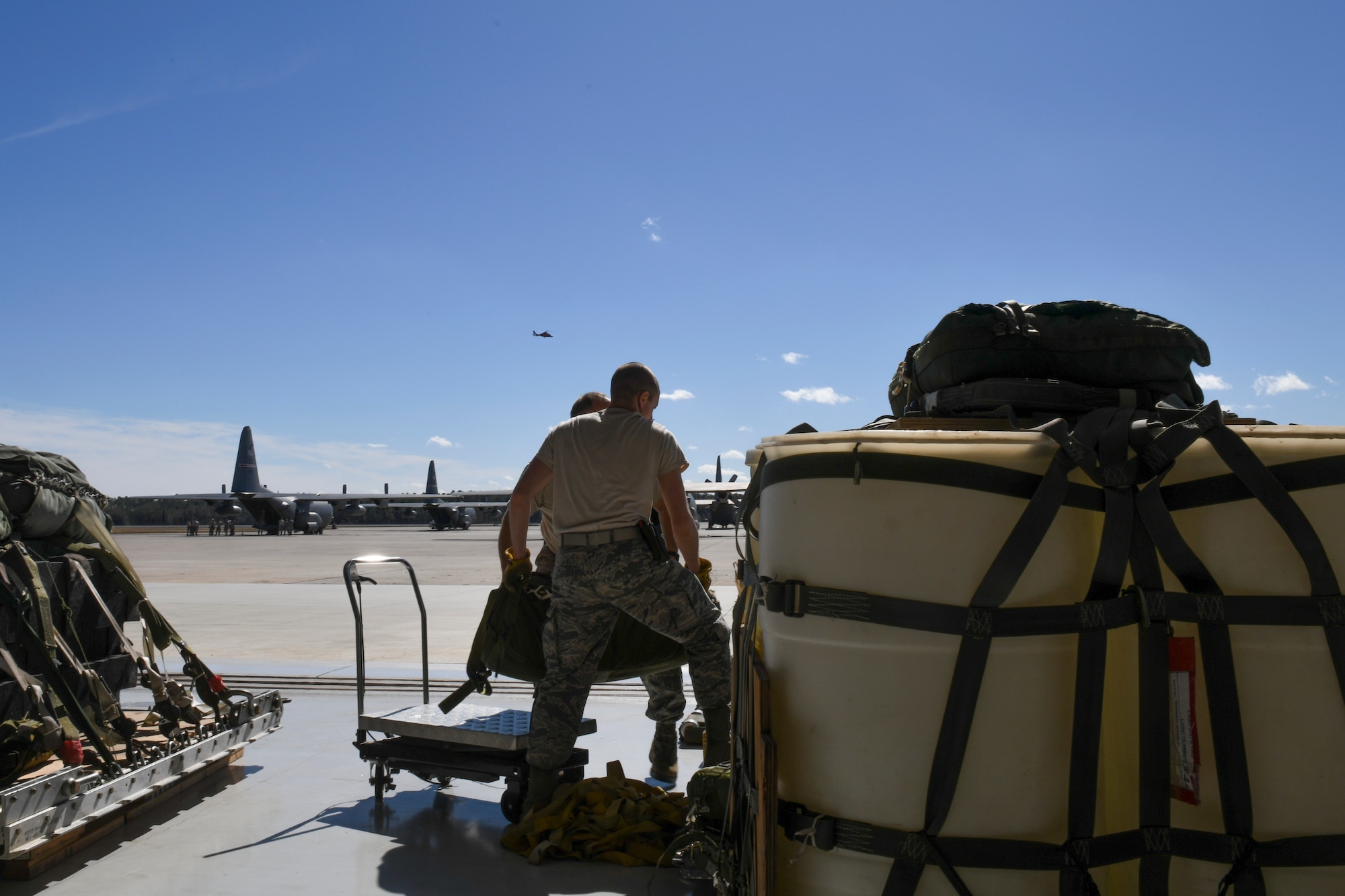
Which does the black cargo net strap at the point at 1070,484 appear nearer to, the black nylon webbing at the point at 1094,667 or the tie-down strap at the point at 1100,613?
the black nylon webbing at the point at 1094,667

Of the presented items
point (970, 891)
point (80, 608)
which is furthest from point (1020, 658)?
point (80, 608)

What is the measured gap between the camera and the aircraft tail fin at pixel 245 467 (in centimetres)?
7156

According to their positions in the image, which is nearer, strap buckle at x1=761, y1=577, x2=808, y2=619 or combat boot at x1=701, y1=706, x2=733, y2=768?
strap buckle at x1=761, y1=577, x2=808, y2=619

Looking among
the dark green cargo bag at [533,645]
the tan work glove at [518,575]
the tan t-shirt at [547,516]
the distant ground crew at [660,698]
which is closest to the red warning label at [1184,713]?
the dark green cargo bag at [533,645]

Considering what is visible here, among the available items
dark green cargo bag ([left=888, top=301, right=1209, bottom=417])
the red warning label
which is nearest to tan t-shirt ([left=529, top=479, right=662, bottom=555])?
dark green cargo bag ([left=888, top=301, right=1209, bottom=417])

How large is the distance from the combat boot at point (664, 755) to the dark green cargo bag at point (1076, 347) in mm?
2617

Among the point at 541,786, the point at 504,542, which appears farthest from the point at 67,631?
the point at 541,786

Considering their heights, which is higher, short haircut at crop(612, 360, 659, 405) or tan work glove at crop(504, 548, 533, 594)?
short haircut at crop(612, 360, 659, 405)

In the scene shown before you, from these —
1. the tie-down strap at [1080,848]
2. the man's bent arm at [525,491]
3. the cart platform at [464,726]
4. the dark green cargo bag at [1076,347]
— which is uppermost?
the dark green cargo bag at [1076,347]

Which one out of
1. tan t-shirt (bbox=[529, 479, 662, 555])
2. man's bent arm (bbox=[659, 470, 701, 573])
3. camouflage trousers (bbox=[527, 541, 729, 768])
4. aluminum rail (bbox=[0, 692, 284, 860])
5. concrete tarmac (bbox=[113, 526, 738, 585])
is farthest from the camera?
concrete tarmac (bbox=[113, 526, 738, 585])

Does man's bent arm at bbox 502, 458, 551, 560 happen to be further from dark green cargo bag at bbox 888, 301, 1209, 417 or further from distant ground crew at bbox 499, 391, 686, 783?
dark green cargo bag at bbox 888, 301, 1209, 417

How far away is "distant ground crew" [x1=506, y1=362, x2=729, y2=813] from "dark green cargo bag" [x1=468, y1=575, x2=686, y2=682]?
0.24 metres

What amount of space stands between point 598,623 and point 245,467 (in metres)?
76.9

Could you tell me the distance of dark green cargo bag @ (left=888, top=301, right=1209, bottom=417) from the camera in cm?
210
